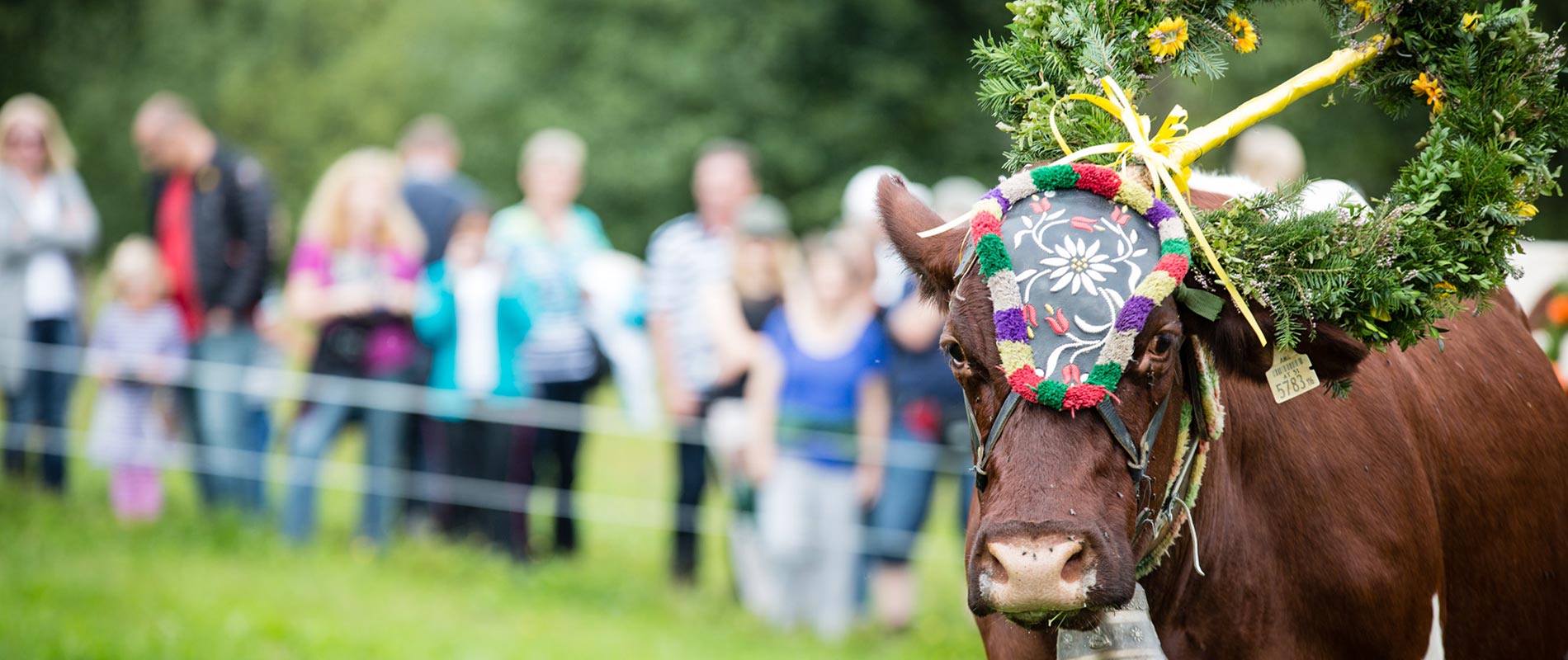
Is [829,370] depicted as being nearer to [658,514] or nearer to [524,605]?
[524,605]

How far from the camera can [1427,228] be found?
11.2ft

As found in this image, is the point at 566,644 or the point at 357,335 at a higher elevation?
the point at 357,335

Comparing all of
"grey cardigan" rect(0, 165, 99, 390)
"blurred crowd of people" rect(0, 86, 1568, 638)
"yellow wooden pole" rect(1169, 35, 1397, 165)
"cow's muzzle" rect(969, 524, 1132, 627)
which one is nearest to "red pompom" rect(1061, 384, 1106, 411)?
"cow's muzzle" rect(969, 524, 1132, 627)

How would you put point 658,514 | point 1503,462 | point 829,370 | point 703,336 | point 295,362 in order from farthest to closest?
point 295,362, point 658,514, point 703,336, point 829,370, point 1503,462

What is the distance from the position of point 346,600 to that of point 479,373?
176cm

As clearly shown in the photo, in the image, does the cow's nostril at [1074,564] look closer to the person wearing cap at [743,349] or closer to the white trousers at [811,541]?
the white trousers at [811,541]

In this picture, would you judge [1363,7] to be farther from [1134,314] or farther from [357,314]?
[357,314]

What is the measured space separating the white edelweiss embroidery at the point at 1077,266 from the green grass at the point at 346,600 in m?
5.07

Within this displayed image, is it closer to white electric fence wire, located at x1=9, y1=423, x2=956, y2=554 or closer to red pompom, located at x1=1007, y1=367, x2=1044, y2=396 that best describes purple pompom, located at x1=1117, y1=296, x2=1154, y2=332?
red pompom, located at x1=1007, y1=367, x2=1044, y2=396

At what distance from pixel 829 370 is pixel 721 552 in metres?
2.96

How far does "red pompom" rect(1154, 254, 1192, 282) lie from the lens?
3.14 metres

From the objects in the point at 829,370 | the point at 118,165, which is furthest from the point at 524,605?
the point at 118,165

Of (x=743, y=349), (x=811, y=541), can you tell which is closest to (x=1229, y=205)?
(x=811, y=541)

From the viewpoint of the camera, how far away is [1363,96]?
3852mm
